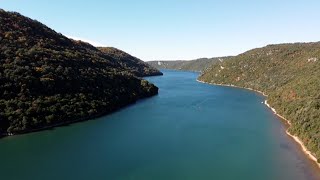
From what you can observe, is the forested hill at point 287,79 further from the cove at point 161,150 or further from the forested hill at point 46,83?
the forested hill at point 46,83

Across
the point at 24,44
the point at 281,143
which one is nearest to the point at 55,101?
the point at 24,44

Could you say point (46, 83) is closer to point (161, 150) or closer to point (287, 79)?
point (161, 150)

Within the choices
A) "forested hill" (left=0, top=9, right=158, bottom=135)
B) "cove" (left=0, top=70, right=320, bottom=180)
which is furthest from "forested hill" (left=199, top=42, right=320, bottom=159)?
"forested hill" (left=0, top=9, right=158, bottom=135)

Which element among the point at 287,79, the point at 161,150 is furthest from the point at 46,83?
the point at 287,79

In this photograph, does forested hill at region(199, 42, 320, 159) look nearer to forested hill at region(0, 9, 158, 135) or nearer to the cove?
the cove

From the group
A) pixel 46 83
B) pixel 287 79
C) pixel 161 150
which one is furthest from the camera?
pixel 287 79

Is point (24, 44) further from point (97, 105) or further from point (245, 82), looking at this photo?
point (245, 82)
